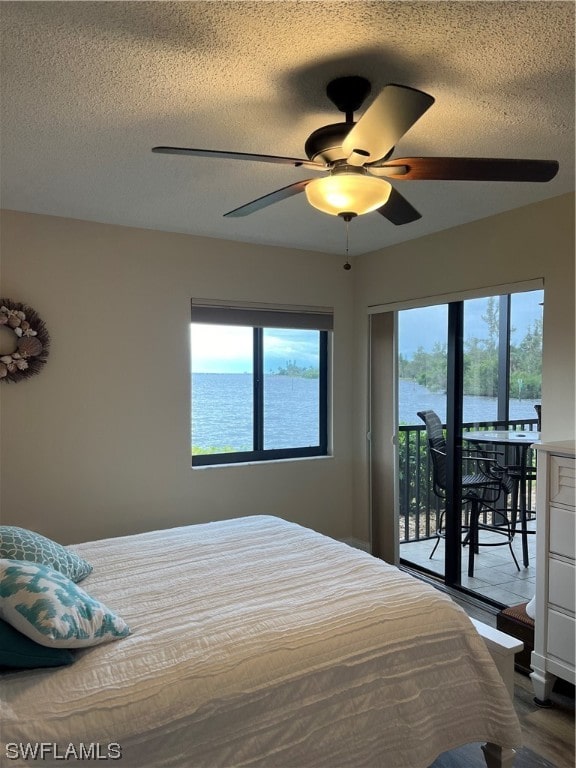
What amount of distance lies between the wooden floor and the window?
7.51 ft

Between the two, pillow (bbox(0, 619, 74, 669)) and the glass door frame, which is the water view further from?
pillow (bbox(0, 619, 74, 669))

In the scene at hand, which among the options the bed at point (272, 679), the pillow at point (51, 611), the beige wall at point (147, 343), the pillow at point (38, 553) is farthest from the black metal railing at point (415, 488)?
the pillow at point (51, 611)

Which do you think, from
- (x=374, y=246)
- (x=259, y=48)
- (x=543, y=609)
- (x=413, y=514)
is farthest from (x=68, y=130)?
(x=413, y=514)

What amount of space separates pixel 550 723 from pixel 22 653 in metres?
2.21

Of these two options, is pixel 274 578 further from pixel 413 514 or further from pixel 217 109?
pixel 413 514

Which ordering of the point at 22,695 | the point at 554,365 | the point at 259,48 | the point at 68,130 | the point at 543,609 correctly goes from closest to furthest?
the point at 22,695 → the point at 259,48 → the point at 68,130 → the point at 543,609 → the point at 554,365

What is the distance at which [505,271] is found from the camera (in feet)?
10.7

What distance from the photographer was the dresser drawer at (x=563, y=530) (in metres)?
2.44

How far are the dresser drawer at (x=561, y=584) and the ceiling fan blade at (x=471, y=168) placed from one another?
1.72 metres

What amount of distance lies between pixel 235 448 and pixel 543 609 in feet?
7.74

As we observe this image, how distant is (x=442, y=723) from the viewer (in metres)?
1.85

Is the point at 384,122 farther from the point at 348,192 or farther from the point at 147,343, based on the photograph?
the point at 147,343

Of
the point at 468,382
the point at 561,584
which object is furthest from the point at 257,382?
the point at 561,584

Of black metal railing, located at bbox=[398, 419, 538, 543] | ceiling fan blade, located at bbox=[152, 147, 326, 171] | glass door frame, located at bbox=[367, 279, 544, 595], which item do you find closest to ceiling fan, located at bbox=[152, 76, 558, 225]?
ceiling fan blade, located at bbox=[152, 147, 326, 171]
